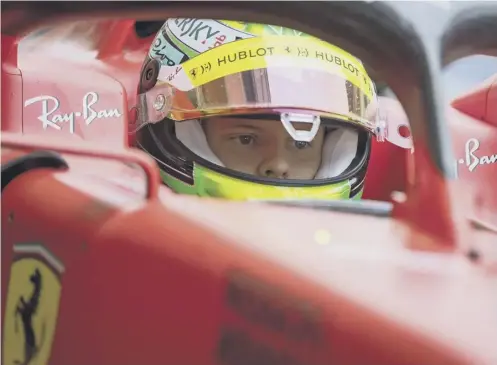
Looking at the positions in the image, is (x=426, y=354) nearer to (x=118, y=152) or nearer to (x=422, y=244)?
(x=422, y=244)

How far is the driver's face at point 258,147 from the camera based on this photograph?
3.89ft

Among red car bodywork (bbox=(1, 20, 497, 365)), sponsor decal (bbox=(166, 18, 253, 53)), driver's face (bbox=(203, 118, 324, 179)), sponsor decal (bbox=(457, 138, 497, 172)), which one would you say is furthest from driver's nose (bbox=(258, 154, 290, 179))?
sponsor decal (bbox=(457, 138, 497, 172))

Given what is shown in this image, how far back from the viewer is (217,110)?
3.64 feet

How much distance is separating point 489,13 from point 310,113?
420mm

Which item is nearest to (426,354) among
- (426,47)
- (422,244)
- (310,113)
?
(422,244)

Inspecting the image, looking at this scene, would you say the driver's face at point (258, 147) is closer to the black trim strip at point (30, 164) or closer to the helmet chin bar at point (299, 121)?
the helmet chin bar at point (299, 121)

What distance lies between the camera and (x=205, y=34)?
1193 mm

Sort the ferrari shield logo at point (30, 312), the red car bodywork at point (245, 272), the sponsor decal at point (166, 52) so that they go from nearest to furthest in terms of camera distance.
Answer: the red car bodywork at point (245, 272) < the ferrari shield logo at point (30, 312) < the sponsor decal at point (166, 52)

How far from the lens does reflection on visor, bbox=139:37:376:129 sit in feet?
3.59

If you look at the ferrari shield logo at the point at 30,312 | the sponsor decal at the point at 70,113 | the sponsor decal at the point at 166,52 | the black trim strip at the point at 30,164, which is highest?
the sponsor decal at the point at 166,52

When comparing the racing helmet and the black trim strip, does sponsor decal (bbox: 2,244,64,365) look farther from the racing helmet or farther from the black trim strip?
the racing helmet

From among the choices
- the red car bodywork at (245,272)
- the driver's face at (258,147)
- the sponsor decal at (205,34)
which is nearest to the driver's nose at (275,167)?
the driver's face at (258,147)

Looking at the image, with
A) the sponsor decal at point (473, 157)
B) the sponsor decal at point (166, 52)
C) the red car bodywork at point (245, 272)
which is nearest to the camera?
the red car bodywork at point (245, 272)

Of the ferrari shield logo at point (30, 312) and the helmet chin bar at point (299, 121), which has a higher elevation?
the helmet chin bar at point (299, 121)
